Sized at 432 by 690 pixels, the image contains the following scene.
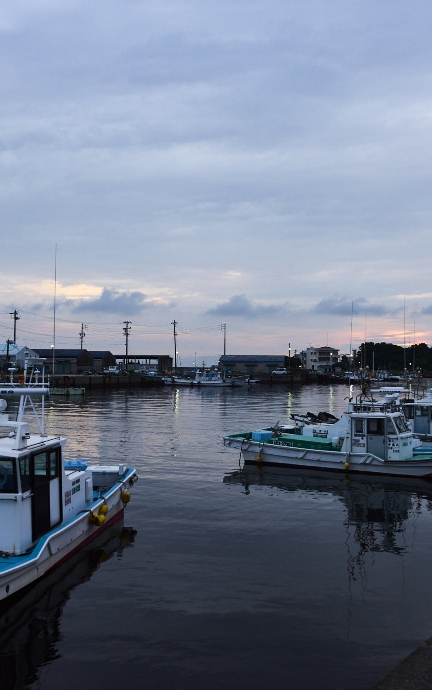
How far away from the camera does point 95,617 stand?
13.0 m

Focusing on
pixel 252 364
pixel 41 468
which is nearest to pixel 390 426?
pixel 41 468

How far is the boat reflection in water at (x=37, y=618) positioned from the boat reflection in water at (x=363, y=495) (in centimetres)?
743

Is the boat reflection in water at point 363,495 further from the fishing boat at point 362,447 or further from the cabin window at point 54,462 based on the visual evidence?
the cabin window at point 54,462

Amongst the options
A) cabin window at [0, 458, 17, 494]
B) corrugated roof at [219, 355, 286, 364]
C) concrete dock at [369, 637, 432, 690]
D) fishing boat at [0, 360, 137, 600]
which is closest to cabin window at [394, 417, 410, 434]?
fishing boat at [0, 360, 137, 600]

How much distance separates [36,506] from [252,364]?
554 ft

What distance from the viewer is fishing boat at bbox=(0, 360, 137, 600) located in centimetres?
1327

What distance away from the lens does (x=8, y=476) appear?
13.4m

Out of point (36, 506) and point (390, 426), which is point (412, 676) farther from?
point (390, 426)

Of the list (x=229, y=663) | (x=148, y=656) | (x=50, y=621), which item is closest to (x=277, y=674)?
(x=229, y=663)

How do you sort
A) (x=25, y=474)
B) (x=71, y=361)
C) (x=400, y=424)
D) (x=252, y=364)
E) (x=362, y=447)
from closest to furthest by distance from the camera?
(x=25, y=474) → (x=400, y=424) → (x=362, y=447) → (x=71, y=361) → (x=252, y=364)

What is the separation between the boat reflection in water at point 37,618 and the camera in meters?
11.0

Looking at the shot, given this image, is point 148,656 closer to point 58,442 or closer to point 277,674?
point 277,674

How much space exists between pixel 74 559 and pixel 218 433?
30.8 metres

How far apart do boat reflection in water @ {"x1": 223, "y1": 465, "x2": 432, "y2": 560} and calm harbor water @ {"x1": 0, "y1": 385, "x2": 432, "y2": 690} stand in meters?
0.11
